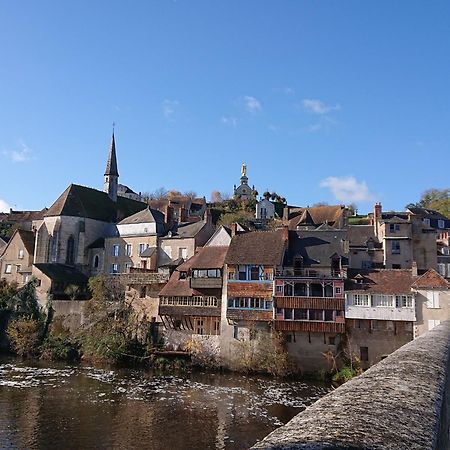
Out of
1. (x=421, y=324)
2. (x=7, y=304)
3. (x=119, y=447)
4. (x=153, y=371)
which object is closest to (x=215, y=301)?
(x=153, y=371)

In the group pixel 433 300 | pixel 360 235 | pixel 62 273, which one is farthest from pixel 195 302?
pixel 62 273

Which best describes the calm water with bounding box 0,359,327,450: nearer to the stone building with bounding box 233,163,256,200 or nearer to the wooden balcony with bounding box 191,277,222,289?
the wooden balcony with bounding box 191,277,222,289

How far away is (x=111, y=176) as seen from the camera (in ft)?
224

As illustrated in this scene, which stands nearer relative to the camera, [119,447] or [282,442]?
[282,442]

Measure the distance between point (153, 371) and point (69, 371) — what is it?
6.39 meters

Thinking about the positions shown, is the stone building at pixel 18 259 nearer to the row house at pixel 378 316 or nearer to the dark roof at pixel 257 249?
the dark roof at pixel 257 249

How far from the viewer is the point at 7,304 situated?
47.2m

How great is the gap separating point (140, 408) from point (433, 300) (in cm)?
2101

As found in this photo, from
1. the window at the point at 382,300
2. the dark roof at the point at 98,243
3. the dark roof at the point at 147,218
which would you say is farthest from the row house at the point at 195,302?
the dark roof at the point at 98,243

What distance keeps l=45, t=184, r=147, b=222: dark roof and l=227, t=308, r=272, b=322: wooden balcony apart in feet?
96.2

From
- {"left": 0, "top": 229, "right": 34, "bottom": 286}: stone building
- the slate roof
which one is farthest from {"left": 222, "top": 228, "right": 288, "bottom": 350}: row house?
{"left": 0, "top": 229, "right": 34, "bottom": 286}: stone building

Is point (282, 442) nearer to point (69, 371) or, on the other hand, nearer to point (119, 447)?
point (119, 447)

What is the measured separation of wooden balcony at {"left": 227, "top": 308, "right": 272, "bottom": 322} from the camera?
35.4 meters

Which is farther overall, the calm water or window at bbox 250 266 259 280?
window at bbox 250 266 259 280
